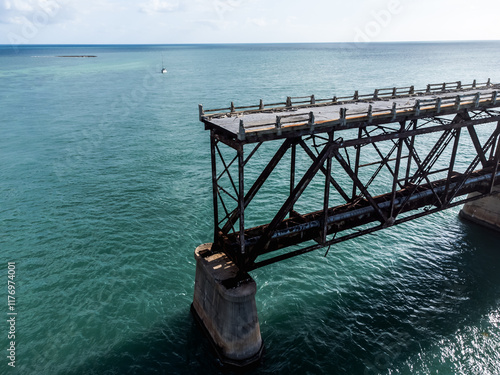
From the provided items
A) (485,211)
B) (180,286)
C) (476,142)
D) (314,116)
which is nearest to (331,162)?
(314,116)

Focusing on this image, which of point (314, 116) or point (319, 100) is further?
point (319, 100)

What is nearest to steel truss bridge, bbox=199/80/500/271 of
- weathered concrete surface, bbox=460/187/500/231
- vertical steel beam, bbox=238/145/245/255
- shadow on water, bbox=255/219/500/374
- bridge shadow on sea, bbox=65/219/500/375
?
vertical steel beam, bbox=238/145/245/255

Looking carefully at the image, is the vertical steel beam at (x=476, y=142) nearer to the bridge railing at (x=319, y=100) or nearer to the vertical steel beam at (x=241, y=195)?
the bridge railing at (x=319, y=100)

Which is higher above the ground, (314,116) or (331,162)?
(314,116)

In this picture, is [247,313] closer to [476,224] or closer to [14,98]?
[476,224]

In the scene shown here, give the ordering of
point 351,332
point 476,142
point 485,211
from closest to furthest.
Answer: point 351,332 → point 476,142 → point 485,211

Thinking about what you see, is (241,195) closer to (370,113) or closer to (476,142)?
(370,113)
